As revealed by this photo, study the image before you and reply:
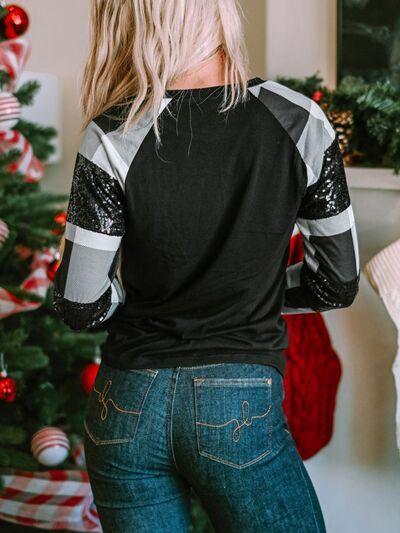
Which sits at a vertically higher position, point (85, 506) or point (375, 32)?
point (375, 32)

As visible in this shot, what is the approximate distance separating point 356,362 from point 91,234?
1151 millimetres

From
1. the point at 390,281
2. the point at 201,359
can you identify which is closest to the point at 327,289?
the point at 201,359

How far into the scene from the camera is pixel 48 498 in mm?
2203

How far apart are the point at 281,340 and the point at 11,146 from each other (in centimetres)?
118

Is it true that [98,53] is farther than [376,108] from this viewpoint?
No

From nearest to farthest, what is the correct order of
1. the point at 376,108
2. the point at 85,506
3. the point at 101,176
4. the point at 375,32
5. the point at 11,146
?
1. the point at 101,176
2. the point at 376,108
3. the point at 375,32
4. the point at 11,146
5. the point at 85,506

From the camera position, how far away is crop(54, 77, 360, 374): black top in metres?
1.04

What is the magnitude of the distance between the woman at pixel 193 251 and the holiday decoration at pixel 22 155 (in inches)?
38.5

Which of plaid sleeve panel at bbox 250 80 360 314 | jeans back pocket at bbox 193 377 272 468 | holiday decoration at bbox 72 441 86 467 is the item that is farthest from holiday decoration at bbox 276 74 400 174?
holiday decoration at bbox 72 441 86 467

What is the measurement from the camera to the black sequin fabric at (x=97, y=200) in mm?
1065

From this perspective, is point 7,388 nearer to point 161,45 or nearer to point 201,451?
point 201,451

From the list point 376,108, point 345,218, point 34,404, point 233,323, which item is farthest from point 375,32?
point 34,404

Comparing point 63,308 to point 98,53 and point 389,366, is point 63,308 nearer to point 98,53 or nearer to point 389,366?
point 98,53

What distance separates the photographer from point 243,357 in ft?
3.60
